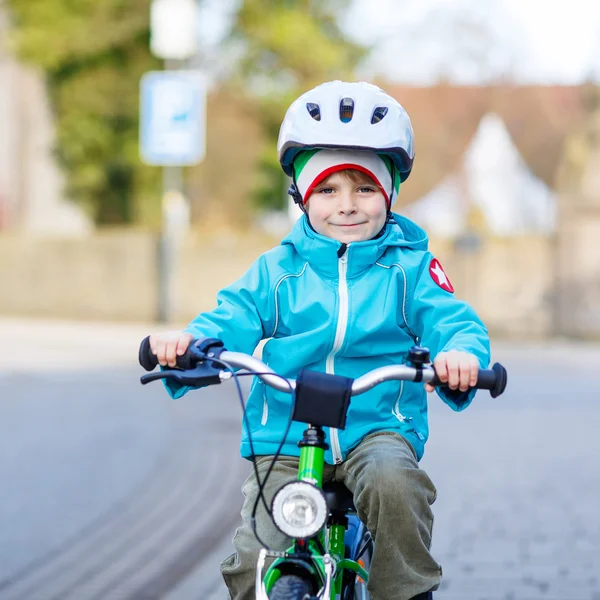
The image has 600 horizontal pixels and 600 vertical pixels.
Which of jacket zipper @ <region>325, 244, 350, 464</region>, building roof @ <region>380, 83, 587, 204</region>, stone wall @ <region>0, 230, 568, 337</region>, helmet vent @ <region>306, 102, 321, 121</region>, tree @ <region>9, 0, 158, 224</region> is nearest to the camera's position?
jacket zipper @ <region>325, 244, 350, 464</region>

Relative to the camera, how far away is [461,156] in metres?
36.4

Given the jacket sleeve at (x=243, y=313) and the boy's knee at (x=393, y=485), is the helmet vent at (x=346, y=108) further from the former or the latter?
the boy's knee at (x=393, y=485)

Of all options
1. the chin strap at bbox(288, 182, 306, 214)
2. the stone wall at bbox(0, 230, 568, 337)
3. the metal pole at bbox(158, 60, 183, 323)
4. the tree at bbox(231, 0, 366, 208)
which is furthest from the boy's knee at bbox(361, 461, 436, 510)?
the tree at bbox(231, 0, 366, 208)

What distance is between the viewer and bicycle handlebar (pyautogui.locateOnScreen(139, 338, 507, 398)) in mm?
2643

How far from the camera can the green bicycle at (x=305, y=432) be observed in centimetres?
249

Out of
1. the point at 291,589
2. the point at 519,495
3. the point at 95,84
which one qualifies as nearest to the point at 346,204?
the point at 291,589

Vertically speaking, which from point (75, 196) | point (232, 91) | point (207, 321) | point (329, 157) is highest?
point (232, 91)

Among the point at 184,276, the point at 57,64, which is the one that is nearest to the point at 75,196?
A: the point at 57,64

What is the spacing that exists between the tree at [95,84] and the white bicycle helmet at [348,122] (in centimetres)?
2189

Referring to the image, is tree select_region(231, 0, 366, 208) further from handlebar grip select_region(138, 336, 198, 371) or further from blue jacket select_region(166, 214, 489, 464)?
handlebar grip select_region(138, 336, 198, 371)

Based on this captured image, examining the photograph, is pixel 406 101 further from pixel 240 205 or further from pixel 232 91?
pixel 232 91

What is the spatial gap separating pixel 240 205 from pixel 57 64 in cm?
869

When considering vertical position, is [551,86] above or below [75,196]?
above

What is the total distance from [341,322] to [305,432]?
45 centimetres
